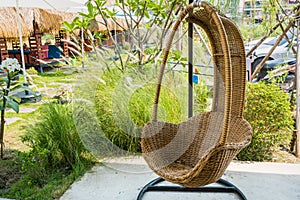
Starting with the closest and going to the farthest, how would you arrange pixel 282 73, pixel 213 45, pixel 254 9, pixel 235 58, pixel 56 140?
pixel 235 58 → pixel 213 45 → pixel 56 140 → pixel 254 9 → pixel 282 73

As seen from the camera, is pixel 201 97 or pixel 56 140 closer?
pixel 56 140

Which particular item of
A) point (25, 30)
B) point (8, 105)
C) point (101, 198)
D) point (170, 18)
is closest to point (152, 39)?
point (170, 18)

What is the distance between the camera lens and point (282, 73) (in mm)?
2996

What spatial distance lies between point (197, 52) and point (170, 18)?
41cm

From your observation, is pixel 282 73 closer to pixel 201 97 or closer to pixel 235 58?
pixel 201 97

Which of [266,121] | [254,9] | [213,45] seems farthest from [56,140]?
[254,9]

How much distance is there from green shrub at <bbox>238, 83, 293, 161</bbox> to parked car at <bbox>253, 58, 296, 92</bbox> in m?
0.30

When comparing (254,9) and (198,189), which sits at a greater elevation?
(254,9)

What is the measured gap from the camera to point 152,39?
2664 mm

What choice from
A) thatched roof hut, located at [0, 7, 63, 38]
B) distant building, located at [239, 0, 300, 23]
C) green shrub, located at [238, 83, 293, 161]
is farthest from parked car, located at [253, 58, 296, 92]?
thatched roof hut, located at [0, 7, 63, 38]

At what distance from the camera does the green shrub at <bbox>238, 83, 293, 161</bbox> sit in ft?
7.66

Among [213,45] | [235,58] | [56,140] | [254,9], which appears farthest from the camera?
[254,9]

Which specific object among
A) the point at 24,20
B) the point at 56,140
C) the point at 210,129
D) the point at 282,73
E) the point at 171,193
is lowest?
the point at 171,193

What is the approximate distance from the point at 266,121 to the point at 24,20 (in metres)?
5.01
